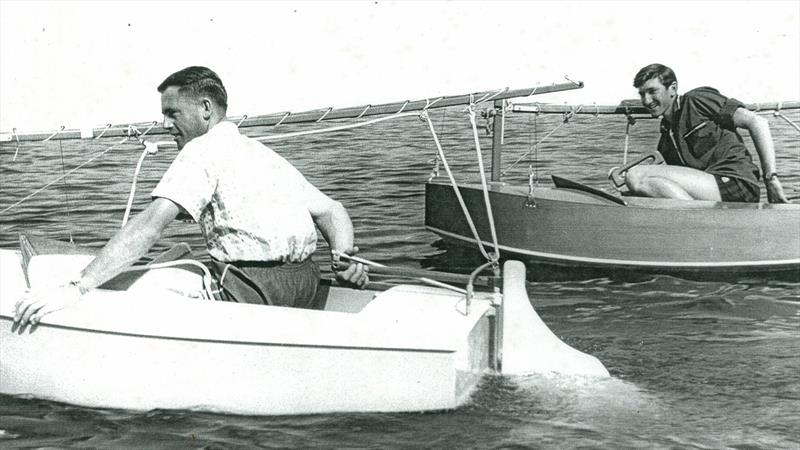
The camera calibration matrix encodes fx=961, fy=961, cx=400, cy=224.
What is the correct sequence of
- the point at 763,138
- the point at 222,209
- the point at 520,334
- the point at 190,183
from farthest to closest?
1. the point at 763,138
2. the point at 520,334
3. the point at 222,209
4. the point at 190,183

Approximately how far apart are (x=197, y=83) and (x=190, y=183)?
1.49 feet

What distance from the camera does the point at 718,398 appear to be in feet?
14.8

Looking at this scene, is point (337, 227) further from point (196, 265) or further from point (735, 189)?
point (735, 189)

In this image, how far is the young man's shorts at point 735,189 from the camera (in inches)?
303

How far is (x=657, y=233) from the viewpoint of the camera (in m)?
7.51

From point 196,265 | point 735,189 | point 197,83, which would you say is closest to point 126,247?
point 196,265

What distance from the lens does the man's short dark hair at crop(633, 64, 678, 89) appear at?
24.7ft

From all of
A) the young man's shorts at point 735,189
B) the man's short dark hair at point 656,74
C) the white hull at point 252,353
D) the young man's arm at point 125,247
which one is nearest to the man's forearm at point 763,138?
the young man's shorts at point 735,189

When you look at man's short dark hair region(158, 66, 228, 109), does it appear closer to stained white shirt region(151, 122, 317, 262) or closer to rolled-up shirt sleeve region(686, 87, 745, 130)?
stained white shirt region(151, 122, 317, 262)

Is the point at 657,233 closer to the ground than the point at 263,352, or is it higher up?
higher up

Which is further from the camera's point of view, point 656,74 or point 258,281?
point 656,74

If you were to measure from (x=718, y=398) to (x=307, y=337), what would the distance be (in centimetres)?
199

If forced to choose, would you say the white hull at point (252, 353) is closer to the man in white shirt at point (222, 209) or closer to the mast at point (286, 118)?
the man in white shirt at point (222, 209)

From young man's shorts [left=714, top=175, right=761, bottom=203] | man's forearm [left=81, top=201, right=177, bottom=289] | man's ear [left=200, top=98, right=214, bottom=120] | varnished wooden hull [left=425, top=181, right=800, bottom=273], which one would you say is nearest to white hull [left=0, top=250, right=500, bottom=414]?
man's forearm [left=81, top=201, right=177, bottom=289]
